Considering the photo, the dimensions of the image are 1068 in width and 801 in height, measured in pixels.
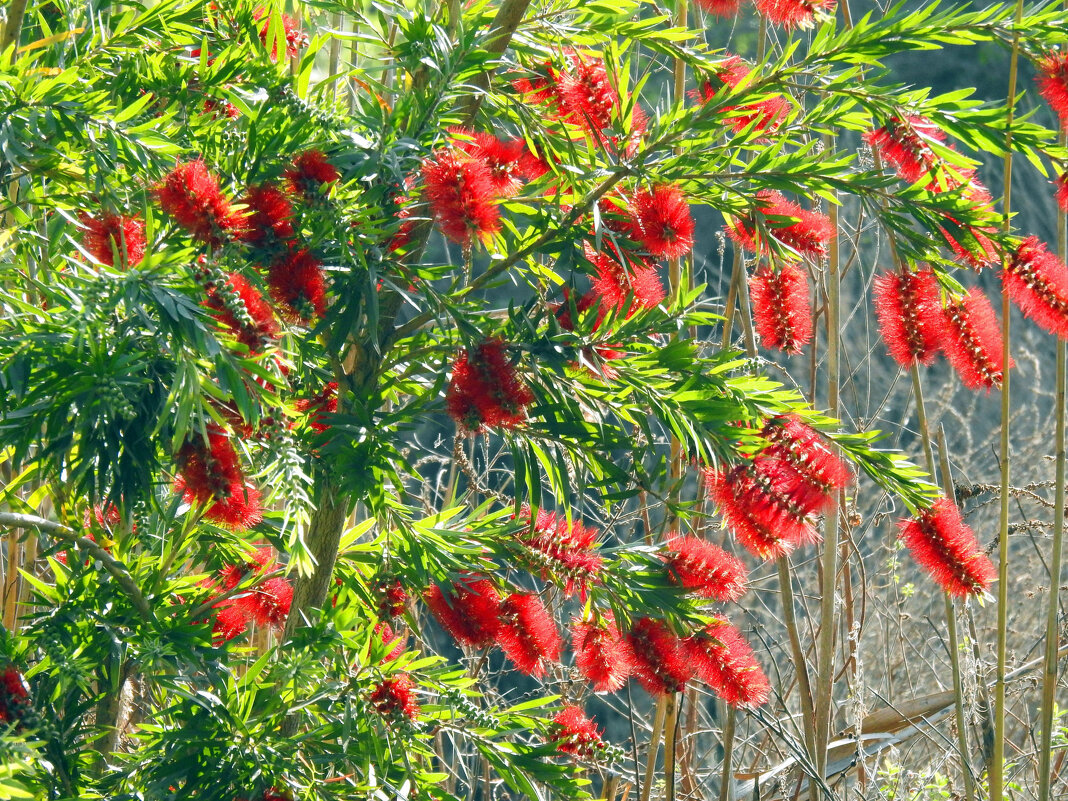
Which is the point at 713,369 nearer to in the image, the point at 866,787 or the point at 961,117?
the point at 961,117

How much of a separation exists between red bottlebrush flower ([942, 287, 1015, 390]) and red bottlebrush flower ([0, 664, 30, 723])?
724mm

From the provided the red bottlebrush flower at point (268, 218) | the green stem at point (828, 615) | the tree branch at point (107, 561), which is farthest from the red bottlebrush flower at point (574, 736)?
the red bottlebrush flower at point (268, 218)

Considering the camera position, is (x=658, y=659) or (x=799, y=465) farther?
(x=658, y=659)

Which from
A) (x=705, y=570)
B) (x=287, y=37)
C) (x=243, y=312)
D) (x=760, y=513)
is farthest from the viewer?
(x=287, y=37)

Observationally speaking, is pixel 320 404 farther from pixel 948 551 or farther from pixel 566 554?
pixel 948 551

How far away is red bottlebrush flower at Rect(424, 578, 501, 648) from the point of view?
864mm

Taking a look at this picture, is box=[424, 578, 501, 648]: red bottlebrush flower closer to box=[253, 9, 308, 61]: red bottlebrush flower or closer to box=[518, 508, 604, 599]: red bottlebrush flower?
box=[518, 508, 604, 599]: red bottlebrush flower

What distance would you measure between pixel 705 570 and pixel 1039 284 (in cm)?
33

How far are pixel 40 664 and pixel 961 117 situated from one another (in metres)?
0.81

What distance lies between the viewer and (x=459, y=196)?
70 cm

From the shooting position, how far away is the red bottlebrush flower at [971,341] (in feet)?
2.51

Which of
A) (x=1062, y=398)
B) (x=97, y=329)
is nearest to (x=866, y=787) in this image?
(x=1062, y=398)

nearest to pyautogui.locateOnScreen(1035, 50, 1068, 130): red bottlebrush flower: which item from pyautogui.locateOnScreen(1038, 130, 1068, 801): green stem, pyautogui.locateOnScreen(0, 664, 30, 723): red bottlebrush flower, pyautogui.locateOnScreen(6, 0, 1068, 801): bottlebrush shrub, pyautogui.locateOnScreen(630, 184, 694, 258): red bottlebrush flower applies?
pyautogui.locateOnScreen(6, 0, 1068, 801): bottlebrush shrub

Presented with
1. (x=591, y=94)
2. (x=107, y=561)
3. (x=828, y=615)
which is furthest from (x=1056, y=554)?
(x=107, y=561)
